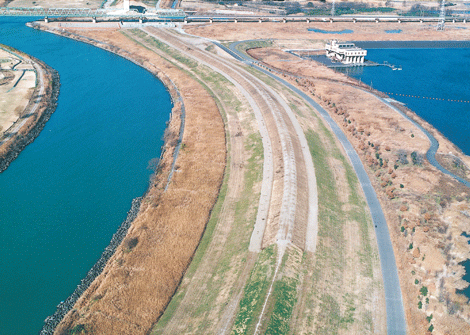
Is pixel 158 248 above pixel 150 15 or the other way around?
the other way around

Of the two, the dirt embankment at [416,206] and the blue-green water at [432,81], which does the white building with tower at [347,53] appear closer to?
the blue-green water at [432,81]

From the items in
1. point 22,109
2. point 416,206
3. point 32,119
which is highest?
point 22,109

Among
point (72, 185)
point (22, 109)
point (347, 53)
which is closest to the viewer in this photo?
point (72, 185)

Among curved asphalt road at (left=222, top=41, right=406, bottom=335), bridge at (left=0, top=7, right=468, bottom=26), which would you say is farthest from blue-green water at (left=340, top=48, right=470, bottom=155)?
bridge at (left=0, top=7, right=468, bottom=26)

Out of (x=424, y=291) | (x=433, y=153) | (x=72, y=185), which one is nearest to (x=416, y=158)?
(x=433, y=153)

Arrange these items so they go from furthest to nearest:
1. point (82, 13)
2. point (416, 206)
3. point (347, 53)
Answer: point (82, 13) → point (347, 53) → point (416, 206)

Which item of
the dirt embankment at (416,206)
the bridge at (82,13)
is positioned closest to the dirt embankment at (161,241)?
the dirt embankment at (416,206)

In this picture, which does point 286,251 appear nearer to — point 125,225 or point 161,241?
point 161,241

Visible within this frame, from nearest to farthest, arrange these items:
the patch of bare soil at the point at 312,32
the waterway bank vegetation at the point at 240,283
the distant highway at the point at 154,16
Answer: the waterway bank vegetation at the point at 240,283 < the patch of bare soil at the point at 312,32 < the distant highway at the point at 154,16
